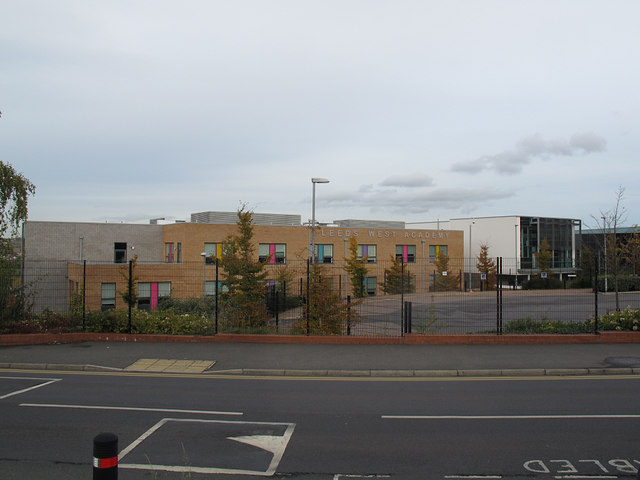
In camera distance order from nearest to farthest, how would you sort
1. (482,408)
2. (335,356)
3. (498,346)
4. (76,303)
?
(482,408), (335,356), (498,346), (76,303)

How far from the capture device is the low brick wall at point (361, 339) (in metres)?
14.5

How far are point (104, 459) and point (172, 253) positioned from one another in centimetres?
4490

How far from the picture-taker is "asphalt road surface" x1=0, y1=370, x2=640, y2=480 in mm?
6211

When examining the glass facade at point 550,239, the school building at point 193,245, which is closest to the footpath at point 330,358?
the school building at point 193,245

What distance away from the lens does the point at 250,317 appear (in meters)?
17.2

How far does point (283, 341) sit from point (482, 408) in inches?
275

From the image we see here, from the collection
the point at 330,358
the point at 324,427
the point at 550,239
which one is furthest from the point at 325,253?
the point at 324,427

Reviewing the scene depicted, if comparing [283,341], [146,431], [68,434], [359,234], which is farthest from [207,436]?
[359,234]

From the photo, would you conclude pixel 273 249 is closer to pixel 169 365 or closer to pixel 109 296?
pixel 109 296

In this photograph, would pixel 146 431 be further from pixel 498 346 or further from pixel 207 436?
pixel 498 346

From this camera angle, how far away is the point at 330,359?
12.6 m

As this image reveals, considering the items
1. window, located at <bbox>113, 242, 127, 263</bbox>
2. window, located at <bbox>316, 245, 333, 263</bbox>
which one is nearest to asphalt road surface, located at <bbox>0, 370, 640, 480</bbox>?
window, located at <bbox>113, 242, 127, 263</bbox>

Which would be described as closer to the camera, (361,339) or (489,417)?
(489,417)

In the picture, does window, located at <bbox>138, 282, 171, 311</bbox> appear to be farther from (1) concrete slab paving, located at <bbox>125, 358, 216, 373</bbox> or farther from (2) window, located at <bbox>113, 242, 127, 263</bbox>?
(1) concrete slab paving, located at <bbox>125, 358, 216, 373</bbox>
